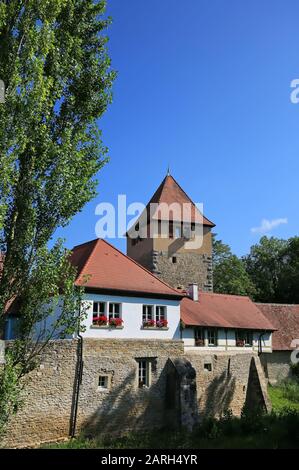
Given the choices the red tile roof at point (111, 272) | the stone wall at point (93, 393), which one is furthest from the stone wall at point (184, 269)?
the stone wall at point (93, 393)

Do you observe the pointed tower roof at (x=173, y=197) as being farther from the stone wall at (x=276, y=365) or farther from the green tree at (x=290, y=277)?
the green tree at (x=290, y=277)

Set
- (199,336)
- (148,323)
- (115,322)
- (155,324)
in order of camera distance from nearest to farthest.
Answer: (115,322) → (148,323) → (155,324) → (199,336)

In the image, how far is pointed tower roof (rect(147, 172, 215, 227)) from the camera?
34.7 meters

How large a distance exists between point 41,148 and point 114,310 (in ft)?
30.4

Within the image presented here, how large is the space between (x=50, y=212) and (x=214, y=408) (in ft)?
48.8

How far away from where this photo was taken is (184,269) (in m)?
33.2

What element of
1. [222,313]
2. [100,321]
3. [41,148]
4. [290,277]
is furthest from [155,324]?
[290,277]

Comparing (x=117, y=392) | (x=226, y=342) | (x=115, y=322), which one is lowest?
(x=117, y=392)

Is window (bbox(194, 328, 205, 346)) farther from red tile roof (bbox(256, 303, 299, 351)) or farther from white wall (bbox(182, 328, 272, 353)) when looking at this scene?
red tile roof (bbox(256, 303, 299, 351))

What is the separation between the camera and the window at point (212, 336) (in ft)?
83.5

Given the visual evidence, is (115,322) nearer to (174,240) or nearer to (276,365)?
(174,240)

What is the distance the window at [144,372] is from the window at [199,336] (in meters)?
4.37

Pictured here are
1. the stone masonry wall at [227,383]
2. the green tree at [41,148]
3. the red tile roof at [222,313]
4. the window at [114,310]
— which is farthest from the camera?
the red tile roof at [222,313]

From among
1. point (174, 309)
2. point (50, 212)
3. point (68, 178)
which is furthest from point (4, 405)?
point (174, 309)
